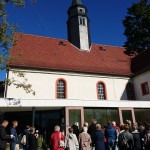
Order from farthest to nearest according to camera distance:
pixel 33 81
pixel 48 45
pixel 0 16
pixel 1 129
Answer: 1. pixel 48 45
2. pixel 33 81
3. pixel 0 16
4. pixel 1 129

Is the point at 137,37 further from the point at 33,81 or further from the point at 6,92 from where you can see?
the point at 6,92

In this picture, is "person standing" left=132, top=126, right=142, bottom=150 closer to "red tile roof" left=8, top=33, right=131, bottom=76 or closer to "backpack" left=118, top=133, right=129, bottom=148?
"backpack" left=118, top=133, right=129, bottom=148

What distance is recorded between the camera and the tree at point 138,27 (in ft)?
74.3

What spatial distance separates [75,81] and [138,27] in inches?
362

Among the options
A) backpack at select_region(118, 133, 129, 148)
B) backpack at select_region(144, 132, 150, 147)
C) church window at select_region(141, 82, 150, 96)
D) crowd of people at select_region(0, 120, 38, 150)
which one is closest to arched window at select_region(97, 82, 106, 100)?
church window at select_region(141, 82, 150, 96)

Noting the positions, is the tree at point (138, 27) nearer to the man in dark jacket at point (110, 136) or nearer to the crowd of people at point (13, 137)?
the man in dark jacket at point (110, 136)

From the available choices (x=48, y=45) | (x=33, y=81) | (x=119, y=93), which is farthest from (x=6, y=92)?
(x=119, y=93)

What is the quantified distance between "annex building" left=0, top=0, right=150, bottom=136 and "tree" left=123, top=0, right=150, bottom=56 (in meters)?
2.64

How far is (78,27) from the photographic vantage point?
2752 centimetres

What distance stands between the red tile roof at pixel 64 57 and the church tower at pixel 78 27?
764 mm

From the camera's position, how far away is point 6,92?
19.0 meters

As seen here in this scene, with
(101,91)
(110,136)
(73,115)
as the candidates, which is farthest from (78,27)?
(110,136)

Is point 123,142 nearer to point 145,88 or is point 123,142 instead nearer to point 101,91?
point 101,91

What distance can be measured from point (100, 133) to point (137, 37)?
1758 cm
